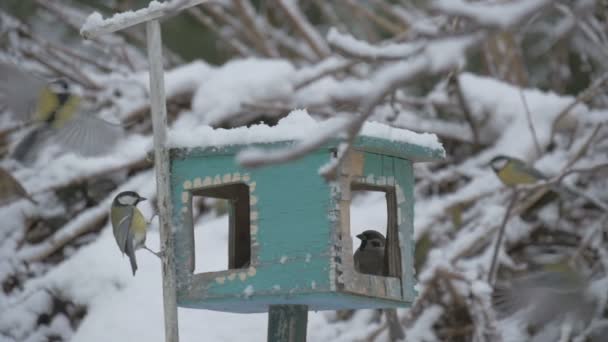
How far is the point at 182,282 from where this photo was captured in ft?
7.76

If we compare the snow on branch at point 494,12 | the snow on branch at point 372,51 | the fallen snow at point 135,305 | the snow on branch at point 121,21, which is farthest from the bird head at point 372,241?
the snow on branch at point 494,12

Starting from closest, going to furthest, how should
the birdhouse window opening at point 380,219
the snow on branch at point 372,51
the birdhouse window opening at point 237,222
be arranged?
the snow on branch at point 372,51 → the birdhouse window opening at point 380,219 → the birdhouse window opening at point 237,222

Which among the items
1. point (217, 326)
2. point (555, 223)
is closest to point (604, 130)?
point (555, 223)

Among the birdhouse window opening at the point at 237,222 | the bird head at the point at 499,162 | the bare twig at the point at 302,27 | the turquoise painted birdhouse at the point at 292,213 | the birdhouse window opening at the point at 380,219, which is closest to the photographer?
the turquoise painted birdhouse at the point at 292,213

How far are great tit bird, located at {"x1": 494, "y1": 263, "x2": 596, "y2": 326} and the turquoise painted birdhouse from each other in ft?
3.46

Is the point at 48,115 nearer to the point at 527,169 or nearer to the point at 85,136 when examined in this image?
the point at 85,136

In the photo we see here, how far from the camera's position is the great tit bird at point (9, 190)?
13.2ft

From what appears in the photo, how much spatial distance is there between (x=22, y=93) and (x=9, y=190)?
0.50 m

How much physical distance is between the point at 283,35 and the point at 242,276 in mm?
3782

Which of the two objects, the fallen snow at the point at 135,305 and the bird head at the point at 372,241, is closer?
the bird head at the point at 372,241

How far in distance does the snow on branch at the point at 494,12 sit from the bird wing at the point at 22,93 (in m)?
2.82

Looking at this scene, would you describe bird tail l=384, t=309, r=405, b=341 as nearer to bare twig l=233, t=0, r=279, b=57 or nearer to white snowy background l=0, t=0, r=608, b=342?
white snowy background l=0, t=0, r=608, b=342

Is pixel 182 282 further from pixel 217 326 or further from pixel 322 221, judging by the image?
pixel 217 326

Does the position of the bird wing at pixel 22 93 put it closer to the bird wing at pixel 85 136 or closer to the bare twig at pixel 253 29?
the bird wing at pixel 85 136
